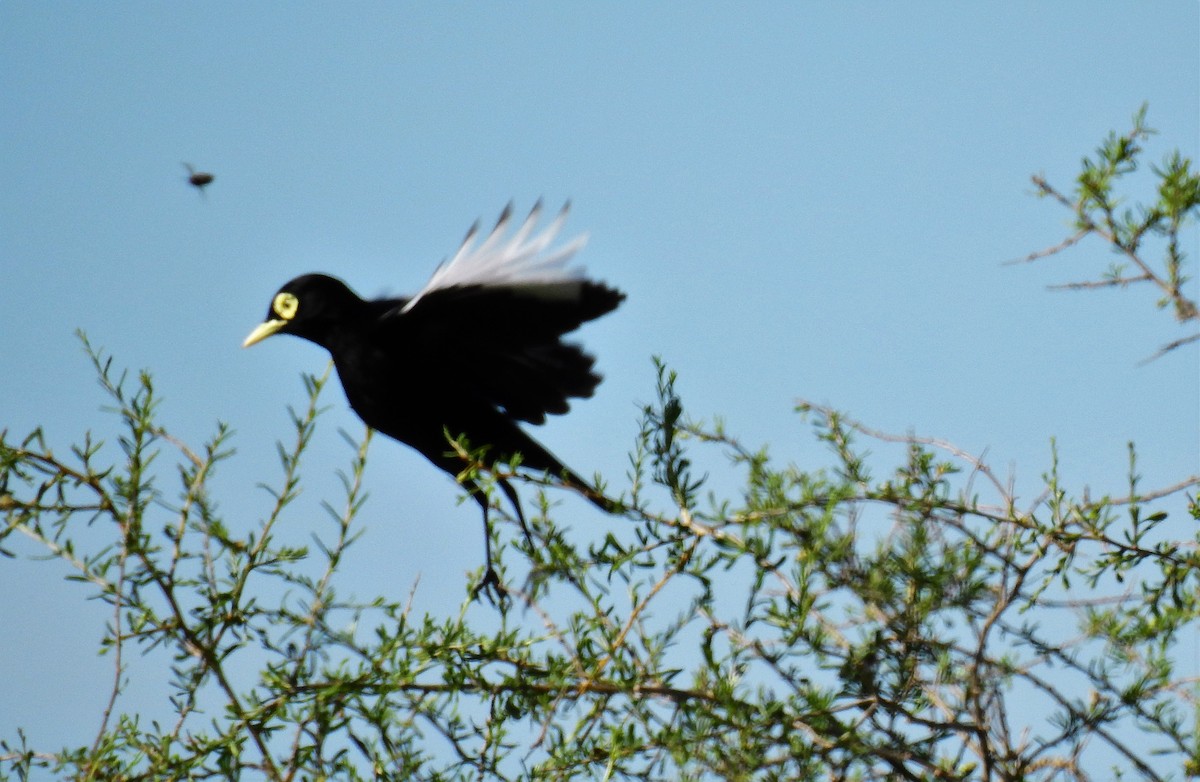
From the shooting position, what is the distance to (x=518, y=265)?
3377 mm

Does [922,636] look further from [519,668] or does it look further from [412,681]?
[412,681]

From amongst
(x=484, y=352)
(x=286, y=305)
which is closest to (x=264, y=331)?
(x=286, y=305)

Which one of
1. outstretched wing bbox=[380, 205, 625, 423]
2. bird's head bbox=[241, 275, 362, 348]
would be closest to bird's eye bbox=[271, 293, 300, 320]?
bird's head bbox=[241, 275, 362, 348]

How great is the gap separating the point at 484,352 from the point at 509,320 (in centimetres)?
14

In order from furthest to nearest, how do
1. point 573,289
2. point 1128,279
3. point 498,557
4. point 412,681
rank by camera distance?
point 573,289, point 1128,279, point 498,557, point 412,681

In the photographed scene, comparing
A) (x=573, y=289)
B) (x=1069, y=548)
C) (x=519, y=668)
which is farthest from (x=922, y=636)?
(x=573, y=289)

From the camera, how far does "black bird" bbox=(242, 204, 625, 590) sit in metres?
3.36

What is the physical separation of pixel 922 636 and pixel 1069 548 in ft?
1.28

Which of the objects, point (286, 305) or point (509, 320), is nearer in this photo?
point (509, 320)

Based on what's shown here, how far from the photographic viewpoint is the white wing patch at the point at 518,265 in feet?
10.8

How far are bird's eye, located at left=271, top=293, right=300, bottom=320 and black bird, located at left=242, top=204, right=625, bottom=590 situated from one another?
0.36 m

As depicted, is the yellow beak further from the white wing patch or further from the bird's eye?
the white wing patch

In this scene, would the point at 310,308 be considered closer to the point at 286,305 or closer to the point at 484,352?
the point at 286,305

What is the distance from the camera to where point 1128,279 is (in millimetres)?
2988
